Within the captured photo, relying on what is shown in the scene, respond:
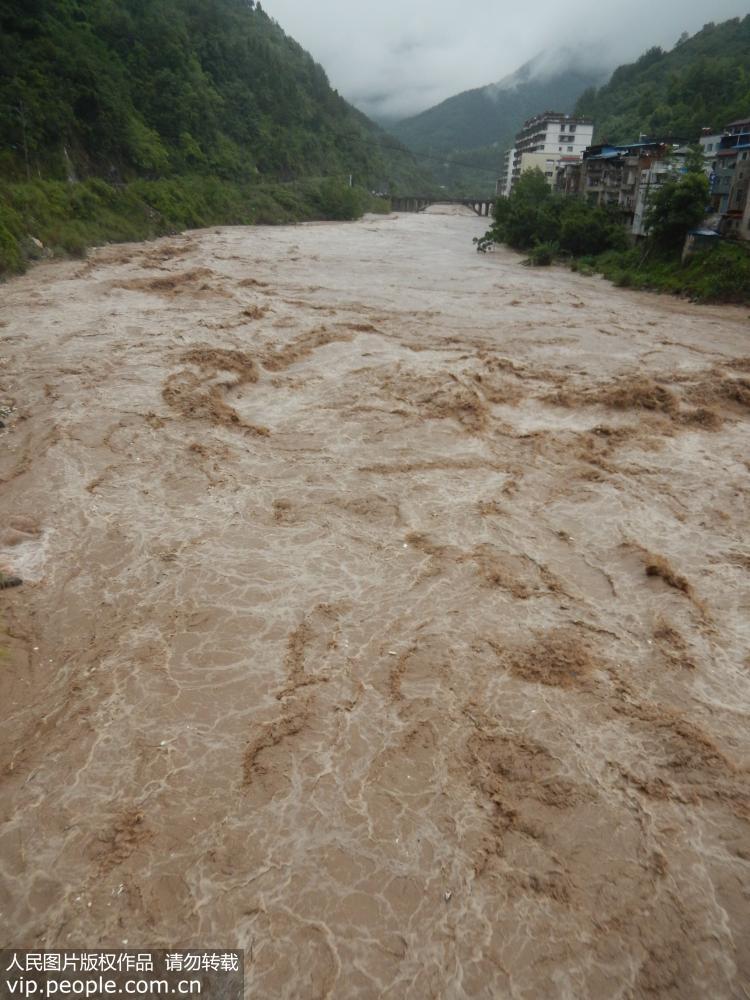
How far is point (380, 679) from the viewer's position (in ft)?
19.4

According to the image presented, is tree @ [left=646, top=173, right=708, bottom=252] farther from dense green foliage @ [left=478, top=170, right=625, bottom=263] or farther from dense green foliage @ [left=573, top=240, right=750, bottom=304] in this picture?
dense green foliage @ [left=478, top=170, right=625, bottom=263]

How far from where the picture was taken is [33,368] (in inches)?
502

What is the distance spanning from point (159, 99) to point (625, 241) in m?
36.0

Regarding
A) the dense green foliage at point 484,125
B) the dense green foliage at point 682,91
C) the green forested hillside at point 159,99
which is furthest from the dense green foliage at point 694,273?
the dense green foliage at point 484,125

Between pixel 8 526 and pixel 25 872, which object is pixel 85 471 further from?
pixel 25 872

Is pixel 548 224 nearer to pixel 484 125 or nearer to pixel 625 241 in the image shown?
pixel 625 241

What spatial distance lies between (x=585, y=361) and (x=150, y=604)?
12.4 meters

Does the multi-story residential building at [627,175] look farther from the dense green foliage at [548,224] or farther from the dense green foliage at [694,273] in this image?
the dense green foliage at [694,273]

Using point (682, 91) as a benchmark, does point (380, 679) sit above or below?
below

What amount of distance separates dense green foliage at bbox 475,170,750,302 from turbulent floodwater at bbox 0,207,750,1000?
12931mm

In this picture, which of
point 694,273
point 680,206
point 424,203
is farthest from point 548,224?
point 424,203

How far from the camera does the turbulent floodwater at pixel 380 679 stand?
4.09m

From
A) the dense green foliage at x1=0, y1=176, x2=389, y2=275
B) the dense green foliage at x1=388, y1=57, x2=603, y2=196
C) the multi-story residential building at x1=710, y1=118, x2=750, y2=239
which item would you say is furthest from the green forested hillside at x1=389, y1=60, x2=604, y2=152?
the multi-story residential building at x1=710, y1=118, x2=750, y2=239

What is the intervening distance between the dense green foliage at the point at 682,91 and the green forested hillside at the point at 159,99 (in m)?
29.4
